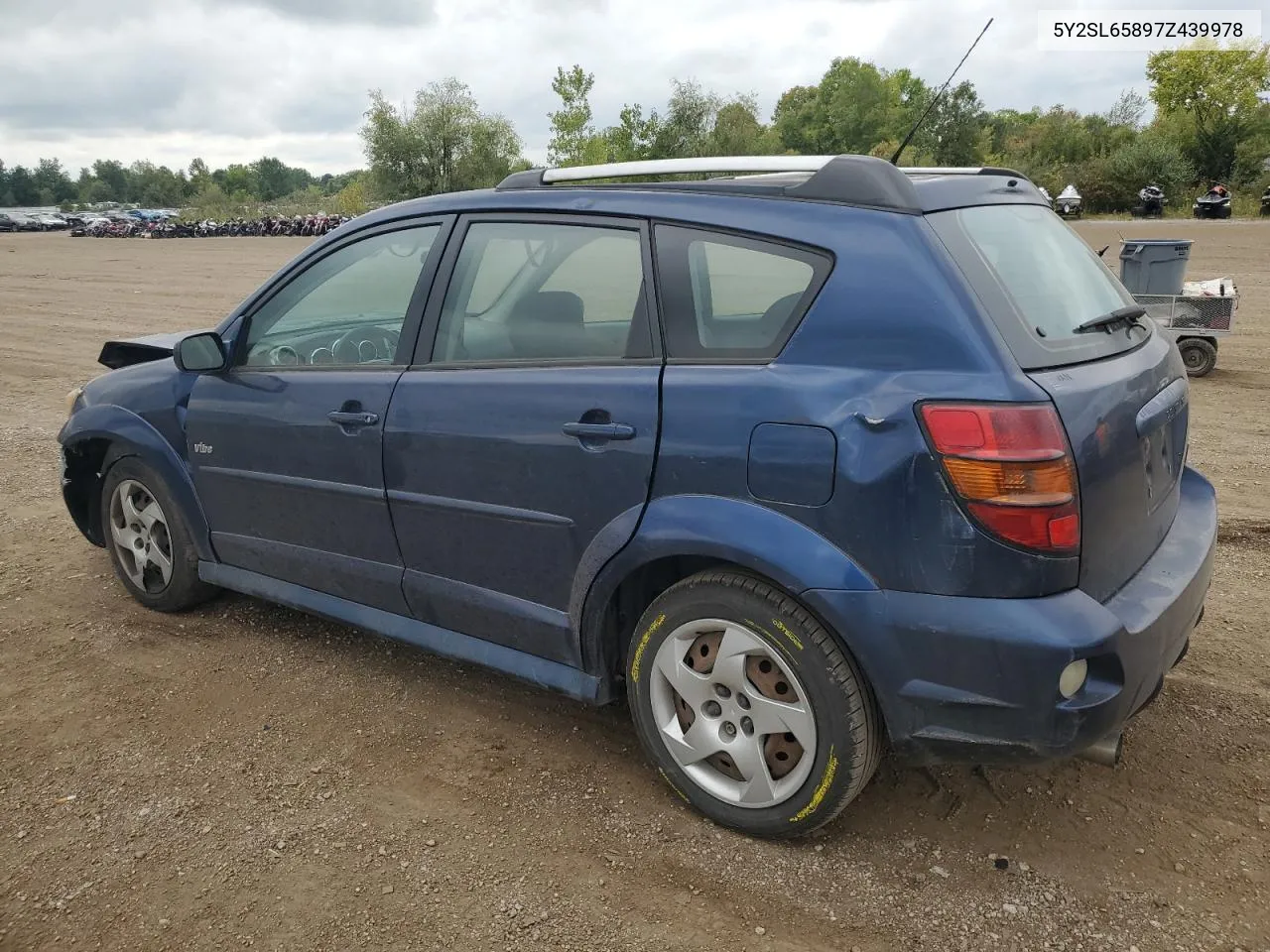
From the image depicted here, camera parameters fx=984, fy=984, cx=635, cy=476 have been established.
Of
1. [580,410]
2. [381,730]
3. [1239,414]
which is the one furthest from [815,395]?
[1239,414]

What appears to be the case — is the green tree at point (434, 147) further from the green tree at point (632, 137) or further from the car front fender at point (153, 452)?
the car front fender at point (153, 452)

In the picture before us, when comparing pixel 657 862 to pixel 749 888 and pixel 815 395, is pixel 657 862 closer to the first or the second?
pixel 749 888

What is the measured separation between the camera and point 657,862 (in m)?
2.74

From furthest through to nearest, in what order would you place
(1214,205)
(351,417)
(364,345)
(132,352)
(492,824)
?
(1214,205) → (132,352) → (364,345) → (351,417) → (492,824)

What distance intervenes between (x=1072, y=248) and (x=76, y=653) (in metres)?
4.14

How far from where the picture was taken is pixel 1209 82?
57.0 metres

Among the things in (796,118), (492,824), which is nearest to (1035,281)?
(492,824)

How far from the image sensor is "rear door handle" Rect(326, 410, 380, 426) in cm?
335

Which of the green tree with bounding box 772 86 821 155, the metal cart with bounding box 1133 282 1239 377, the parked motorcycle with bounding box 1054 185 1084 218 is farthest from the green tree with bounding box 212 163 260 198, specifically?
the metal cart with bounding box 1133 282 1239 377

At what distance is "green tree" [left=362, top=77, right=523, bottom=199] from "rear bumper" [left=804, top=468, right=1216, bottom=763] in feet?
218

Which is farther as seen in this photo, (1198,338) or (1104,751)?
(1198,338)

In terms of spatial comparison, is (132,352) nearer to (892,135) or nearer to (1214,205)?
(1214,205)

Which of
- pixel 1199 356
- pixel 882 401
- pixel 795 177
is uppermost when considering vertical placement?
A: pixel 795 177

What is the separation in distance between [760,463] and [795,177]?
89cm
